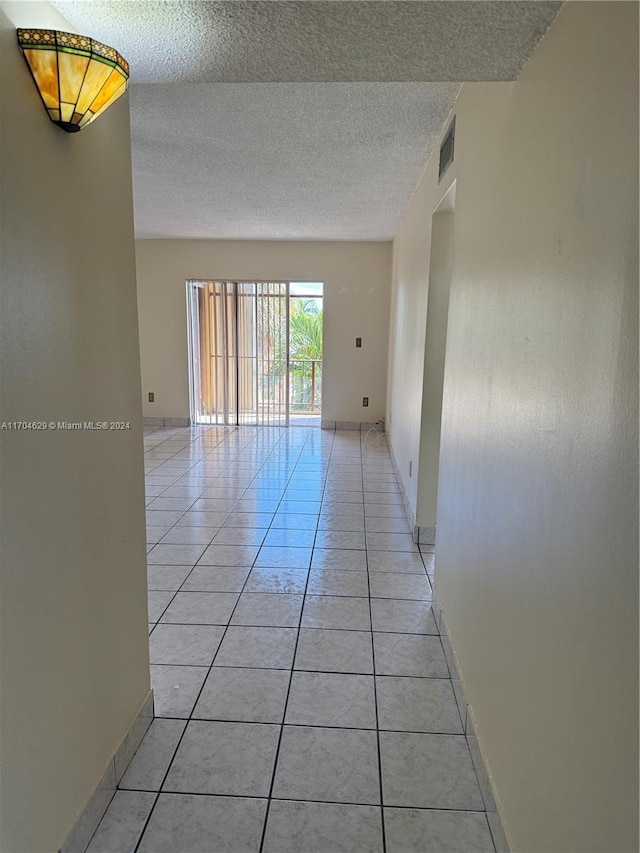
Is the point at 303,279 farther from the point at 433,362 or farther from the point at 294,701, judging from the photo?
the point at 294,701

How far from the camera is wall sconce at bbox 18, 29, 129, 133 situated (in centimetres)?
104

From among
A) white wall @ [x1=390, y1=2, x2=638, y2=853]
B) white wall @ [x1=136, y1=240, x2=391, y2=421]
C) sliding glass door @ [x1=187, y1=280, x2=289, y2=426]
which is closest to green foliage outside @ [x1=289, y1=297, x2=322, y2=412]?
sliding glass door @ [x1=187, y1=280, x2=289, y2=426]

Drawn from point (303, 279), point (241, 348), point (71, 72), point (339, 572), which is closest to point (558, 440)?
point (71, 72)

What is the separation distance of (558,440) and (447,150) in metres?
2.10

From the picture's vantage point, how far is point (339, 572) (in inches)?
118

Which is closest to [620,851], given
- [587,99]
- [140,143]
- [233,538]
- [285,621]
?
[587,99]

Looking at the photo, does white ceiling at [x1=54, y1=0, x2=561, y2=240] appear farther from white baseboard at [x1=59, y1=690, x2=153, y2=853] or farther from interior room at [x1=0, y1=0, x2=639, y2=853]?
white baseboard at [x1=59, y1=690, x2=153, y2=853]

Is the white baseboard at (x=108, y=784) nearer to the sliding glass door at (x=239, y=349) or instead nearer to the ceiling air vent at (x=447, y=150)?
the ceiling air vent at (x=447, y=150)

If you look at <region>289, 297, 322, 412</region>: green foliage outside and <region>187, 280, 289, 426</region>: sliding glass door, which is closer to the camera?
<region>187, 280, 289, 426</region>: sliding glass door

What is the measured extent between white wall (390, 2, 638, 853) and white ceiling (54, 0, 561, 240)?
10.3 inches

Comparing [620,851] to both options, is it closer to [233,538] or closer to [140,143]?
[233,538]

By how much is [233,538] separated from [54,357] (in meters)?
2.42

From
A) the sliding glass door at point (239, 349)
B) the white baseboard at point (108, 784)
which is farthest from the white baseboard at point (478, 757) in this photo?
the sliding glass door at point (239, 349)

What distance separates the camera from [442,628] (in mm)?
2391
